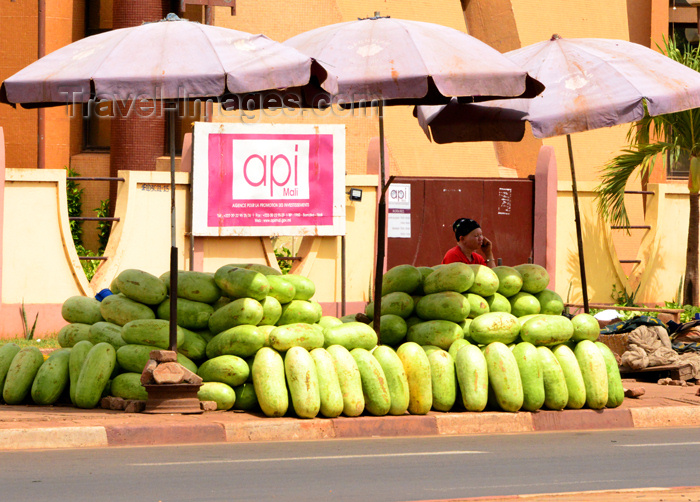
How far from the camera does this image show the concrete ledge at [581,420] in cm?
909

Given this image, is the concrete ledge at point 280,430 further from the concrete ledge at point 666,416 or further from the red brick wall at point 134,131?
the red brick wall at point 134,131

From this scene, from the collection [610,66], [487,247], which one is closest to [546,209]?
[487,247]

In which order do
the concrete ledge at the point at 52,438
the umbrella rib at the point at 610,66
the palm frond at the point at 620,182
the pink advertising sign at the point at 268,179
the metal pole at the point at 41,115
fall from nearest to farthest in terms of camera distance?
the concrete ledge at the point at 52,438, the umbrella rib at the point at 610,66, the pink advertising sign at the point at 268,179, the palm frond at the point at 620,182, the metal pole at the point at 41,115

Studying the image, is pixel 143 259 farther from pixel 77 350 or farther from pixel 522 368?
pixel 522 368

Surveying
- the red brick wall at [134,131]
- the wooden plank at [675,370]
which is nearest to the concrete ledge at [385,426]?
the wooden plank at [675,370]

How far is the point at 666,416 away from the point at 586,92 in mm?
2986

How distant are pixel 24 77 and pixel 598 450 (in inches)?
198

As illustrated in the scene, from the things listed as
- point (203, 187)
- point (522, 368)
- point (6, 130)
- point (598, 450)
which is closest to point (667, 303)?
point (203, 187)

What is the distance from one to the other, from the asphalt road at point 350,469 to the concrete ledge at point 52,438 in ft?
0.69

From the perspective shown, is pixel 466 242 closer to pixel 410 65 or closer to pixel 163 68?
pixel 410 65

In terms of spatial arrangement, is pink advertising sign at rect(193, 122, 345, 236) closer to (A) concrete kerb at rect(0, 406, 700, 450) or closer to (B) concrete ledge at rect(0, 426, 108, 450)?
(A) concrete kerb at rect(0, 406, 700, 450)

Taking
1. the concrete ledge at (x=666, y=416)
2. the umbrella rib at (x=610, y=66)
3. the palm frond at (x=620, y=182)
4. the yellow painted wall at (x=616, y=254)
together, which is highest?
the umbrella rib at (x=610, y=66)

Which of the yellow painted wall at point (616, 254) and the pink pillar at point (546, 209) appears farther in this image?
the yellow painted wall at point (616, 254)

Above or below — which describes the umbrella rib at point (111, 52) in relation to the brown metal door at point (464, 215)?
above
